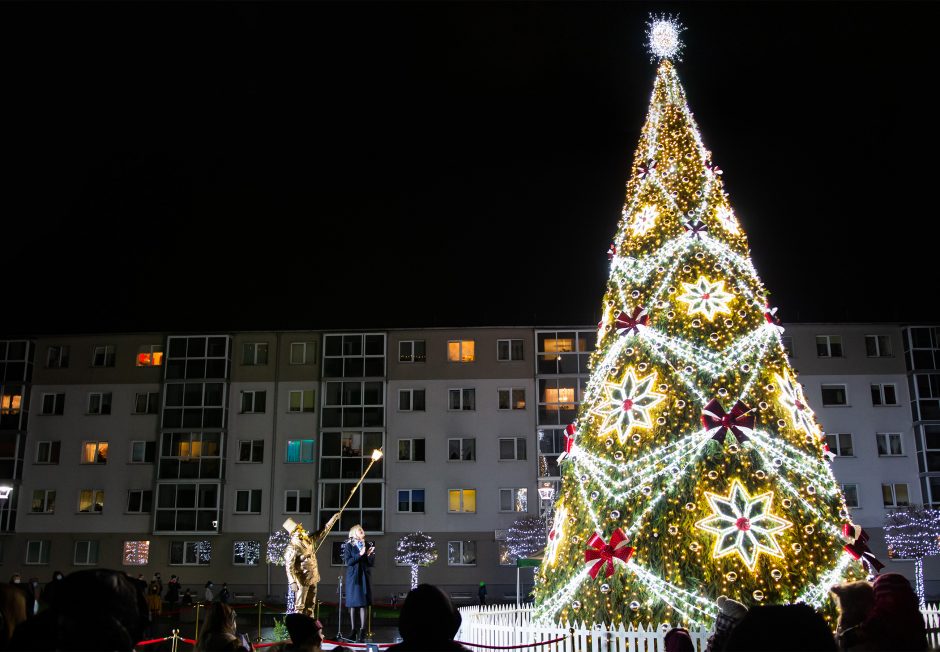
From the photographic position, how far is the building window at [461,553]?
43938 millimetres

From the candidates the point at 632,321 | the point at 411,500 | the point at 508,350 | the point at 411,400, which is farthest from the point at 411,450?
the point at 632,321

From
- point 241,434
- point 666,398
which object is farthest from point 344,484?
point 666,398

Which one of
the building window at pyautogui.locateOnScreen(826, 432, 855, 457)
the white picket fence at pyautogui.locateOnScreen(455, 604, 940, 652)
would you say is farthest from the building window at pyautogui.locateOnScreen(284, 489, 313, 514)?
the white picket fence at pyautogui.locateOnScreen(455, 604, 940, 652)

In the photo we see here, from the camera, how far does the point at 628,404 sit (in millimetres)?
12047

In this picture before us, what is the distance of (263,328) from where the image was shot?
49281mm

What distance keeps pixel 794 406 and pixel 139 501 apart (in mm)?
41656

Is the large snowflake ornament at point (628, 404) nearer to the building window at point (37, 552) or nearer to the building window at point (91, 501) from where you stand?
the building window at point (91, 501)

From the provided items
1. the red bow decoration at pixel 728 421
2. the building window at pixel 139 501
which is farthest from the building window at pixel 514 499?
the red bow decoration at pixel 728 421

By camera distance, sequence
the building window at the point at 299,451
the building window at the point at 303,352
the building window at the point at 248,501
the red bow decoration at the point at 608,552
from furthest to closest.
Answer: the building window at the point at 303,352 < the building window at the point at 299,451 < the building window at the point at 248,501 < the red bow decoration at the point at 608,552

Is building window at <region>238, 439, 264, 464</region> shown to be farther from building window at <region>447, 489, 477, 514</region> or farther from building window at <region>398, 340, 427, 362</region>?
building window at <region>447, 489, 477, 514</region>

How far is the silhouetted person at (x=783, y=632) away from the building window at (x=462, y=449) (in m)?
42.5

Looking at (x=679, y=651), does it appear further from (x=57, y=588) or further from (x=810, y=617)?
(x=57, y=588)

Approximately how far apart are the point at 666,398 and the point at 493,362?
116 ft

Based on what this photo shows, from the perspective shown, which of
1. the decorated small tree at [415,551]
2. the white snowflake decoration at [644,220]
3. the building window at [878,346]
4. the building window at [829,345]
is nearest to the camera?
the white snowflake decoration at [644,220]
